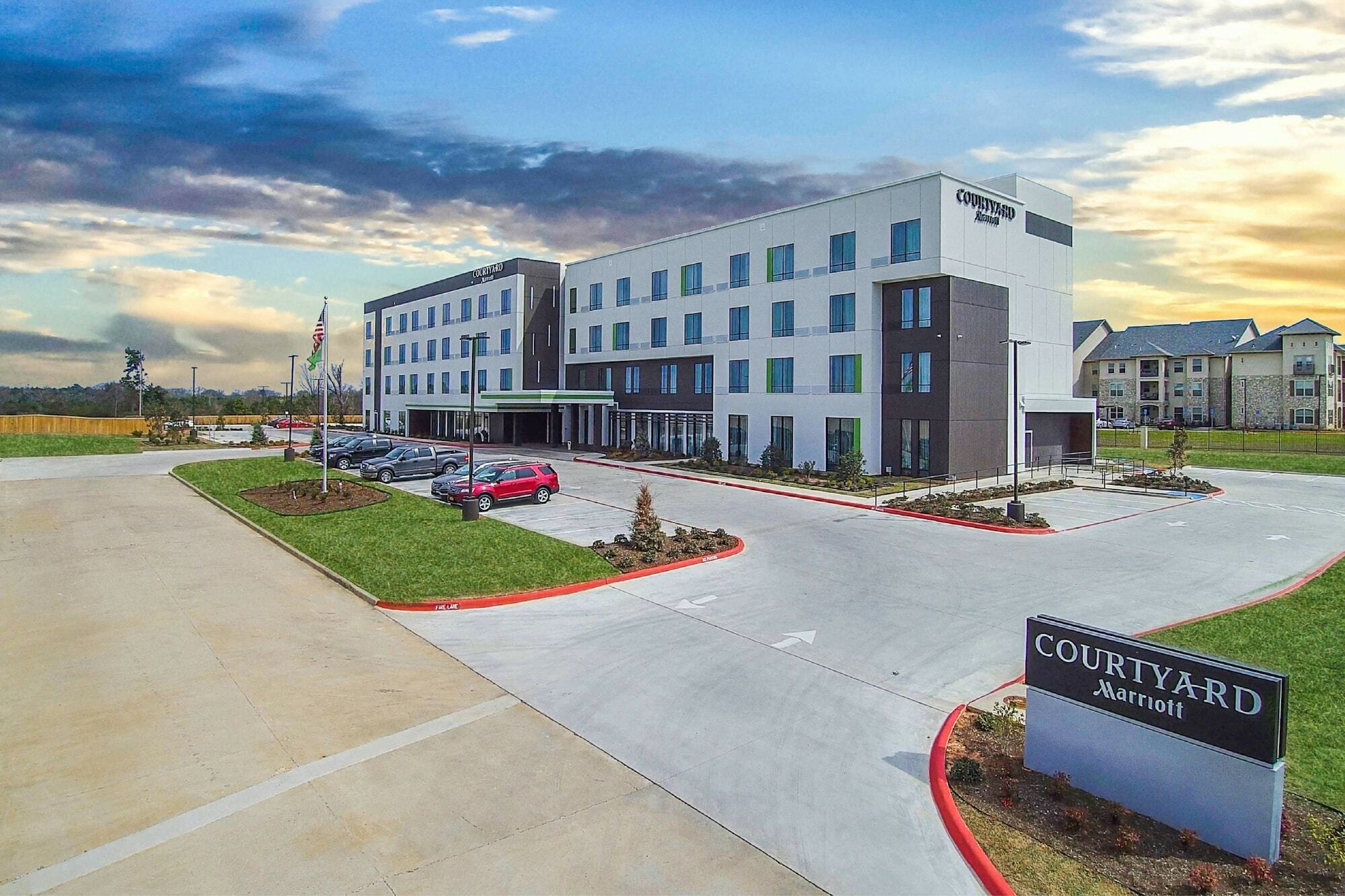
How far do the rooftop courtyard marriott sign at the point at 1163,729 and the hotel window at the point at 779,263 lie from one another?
36.6m

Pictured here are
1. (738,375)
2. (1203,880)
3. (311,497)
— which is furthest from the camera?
Answer: (738,375)

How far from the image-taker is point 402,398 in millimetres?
81625

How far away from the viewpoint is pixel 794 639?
565 inches

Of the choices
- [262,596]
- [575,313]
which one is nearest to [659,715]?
[262,596]

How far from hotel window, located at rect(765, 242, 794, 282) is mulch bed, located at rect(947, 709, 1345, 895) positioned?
3711 cm

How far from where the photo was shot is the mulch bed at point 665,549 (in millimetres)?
20266

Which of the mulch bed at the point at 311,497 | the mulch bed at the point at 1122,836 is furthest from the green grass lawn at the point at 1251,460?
the mulch bed at the point at 311,497

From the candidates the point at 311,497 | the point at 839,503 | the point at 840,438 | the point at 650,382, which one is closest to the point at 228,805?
the point at 311,497

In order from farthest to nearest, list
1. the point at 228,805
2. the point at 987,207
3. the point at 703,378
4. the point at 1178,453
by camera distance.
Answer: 1. the point at 703,378
2. the point at 987,207
3. the point at 1178,453
4. the point at 228,805

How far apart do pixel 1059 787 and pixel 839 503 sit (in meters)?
23.1

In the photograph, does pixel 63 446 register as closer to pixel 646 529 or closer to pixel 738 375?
pixel 738 375

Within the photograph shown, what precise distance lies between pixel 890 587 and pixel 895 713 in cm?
724

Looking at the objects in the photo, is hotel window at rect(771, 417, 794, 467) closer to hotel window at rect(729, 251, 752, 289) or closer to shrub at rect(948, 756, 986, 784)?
hotel window at rect(729, 251, 752, 289)

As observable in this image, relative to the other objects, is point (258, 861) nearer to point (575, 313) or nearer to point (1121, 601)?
point (1121, 601)
